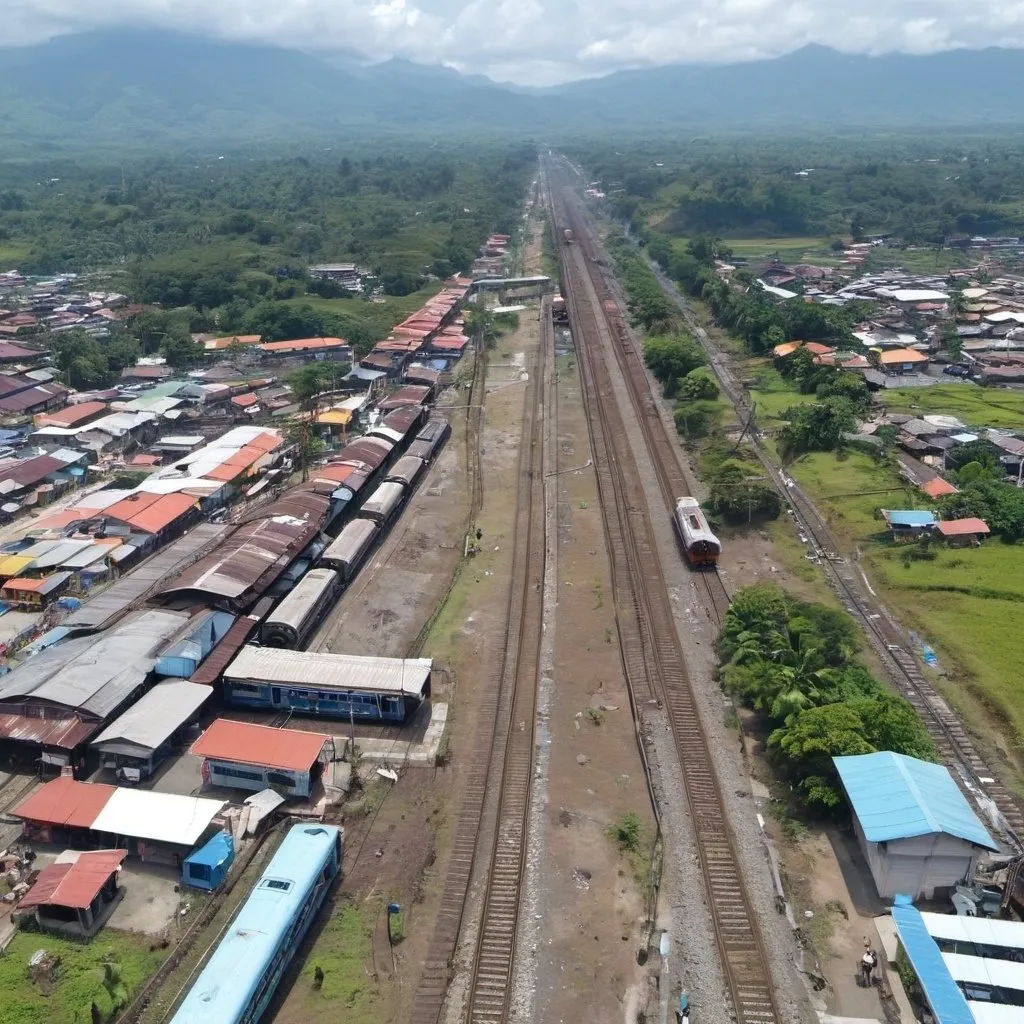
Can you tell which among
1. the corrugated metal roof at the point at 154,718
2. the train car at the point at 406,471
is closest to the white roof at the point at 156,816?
the corrugated metal roof at the point at 154,718

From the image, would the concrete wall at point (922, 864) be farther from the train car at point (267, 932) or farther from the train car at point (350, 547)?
the train car at point (350, 547)

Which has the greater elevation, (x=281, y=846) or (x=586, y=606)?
(x=281, y=846)

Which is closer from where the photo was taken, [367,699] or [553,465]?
[367,699]

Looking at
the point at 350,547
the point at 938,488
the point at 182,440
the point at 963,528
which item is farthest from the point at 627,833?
the point at 182,440

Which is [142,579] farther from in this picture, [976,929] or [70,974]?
[976,929]

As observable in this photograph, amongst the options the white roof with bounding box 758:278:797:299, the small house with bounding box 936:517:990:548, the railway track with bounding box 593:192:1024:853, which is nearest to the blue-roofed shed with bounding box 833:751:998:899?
the railway track with bounding box 593:192:1024:853

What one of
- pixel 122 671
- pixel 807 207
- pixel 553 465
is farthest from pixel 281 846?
pixel 807 207

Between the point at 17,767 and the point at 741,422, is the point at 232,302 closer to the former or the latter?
the point at 741,422
